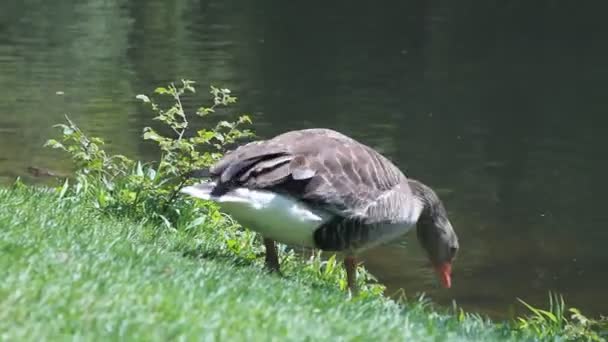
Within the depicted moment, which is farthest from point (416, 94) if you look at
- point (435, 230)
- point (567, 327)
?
point (567, 327)

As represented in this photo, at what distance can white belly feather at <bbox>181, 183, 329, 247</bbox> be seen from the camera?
6.12 metres

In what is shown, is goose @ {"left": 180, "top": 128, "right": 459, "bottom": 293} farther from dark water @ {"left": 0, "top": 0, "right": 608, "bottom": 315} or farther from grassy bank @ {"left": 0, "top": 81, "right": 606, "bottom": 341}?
dark water @ {"left": 0, "top": 0, "right": 608, "bottom": 315}

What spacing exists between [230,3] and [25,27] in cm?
933

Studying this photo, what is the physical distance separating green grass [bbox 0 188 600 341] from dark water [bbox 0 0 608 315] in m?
4.52

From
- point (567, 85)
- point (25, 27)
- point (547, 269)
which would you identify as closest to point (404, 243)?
point (547, 269)

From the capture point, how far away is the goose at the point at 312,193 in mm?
6180

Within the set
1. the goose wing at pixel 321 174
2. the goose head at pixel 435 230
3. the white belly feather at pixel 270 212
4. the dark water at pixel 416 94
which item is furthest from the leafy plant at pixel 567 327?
the dark water at pixel 416 94

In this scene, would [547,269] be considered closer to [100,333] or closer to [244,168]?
[244,168]

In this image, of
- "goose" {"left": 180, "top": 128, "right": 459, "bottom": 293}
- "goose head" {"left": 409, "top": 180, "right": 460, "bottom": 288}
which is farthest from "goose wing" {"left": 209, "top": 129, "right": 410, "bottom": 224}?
"goose head" {"left": 409, "top": 180, "right": 460, "bottom": 288}

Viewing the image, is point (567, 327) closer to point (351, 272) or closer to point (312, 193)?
point (351, 272)

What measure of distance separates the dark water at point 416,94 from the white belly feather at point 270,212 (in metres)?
4.21

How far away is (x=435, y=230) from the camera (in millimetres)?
7828

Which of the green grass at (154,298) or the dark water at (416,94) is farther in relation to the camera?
the dark water at (416,94)

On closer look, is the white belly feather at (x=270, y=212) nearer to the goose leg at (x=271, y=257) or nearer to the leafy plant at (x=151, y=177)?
the goose leg at (x=271, y=257)
